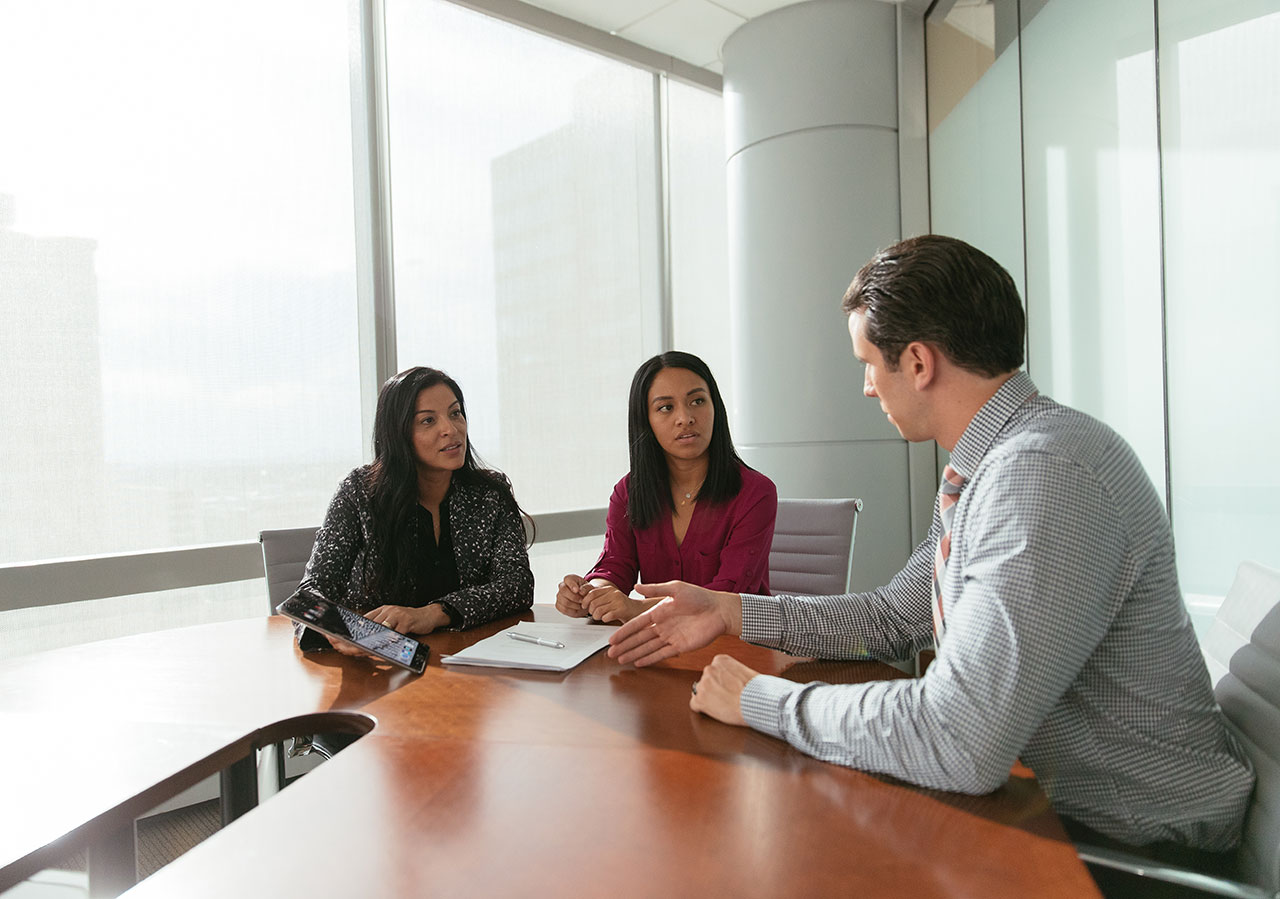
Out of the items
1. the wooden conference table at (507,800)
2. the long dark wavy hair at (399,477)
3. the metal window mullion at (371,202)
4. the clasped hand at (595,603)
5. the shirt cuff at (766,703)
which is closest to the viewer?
the wooden conference table at (507,800)

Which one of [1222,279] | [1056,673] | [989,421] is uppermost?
[1222,279]

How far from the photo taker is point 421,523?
238 cm

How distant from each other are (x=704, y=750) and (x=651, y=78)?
4681 mm

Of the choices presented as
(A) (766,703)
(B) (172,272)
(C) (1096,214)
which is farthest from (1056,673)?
(B) (172,272)

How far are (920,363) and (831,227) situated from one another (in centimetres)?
317

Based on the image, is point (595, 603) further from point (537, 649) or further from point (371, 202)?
point (371, 202)

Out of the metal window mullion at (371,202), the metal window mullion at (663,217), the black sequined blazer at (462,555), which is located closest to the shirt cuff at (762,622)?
the black sequined blazer at (462,555)

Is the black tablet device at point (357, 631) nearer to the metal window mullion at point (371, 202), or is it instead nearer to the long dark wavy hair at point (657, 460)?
the long dark wavy hair at point (657, 460)

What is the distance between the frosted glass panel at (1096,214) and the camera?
2.38 m

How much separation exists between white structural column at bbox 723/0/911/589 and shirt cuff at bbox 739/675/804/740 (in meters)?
3.15

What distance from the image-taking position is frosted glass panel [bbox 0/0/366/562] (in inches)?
112

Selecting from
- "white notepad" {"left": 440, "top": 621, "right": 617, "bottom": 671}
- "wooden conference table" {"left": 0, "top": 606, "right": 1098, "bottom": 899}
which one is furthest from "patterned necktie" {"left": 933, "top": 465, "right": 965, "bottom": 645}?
"white notepad" {"left": 440, "top": 621, "right": 617, "bottom": 671}

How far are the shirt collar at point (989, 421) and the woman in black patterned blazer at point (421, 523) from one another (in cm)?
126

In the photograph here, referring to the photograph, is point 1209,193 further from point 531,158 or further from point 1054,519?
point 531,158
